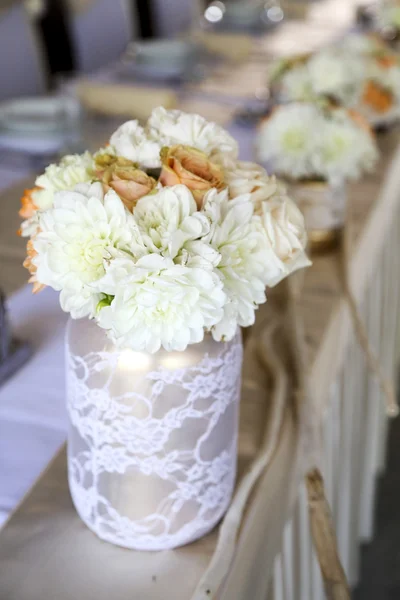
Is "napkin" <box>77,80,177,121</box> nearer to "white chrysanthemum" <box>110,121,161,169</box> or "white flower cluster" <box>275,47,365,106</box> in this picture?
"white flower cluster" <box>275,47,365,106</box>

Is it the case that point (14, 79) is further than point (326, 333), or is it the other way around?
point (14, 79)

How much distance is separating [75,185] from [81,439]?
22 cm

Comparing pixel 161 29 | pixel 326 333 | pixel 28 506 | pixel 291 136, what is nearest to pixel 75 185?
pixel 28 506

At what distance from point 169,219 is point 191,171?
7 centimetres

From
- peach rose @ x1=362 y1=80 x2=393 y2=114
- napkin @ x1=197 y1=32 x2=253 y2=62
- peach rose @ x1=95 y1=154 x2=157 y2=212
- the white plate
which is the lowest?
napkin @ x1=197 y1=32 x2=253 y2=62

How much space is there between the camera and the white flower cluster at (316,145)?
1.16 meters

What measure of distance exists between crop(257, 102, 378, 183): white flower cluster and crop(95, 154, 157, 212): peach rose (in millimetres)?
618

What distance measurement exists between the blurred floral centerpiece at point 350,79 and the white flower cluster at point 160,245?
926mm

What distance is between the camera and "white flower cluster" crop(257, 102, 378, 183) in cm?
116

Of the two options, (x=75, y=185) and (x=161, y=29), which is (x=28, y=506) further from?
(x=161, y=29)

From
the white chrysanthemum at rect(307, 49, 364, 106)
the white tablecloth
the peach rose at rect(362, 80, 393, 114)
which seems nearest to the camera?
the white tablecloth

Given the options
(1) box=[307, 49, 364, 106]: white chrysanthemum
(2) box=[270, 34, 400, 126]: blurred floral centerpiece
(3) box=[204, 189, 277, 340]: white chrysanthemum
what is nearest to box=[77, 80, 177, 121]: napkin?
(2) box=[270, 34, 400, 126]: blurred floral centerpiece

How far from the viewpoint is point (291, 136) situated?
46.3 inches

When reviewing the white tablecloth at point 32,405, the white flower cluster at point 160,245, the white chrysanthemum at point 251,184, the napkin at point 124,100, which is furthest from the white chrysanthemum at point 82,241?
the napkin at point 124,100
